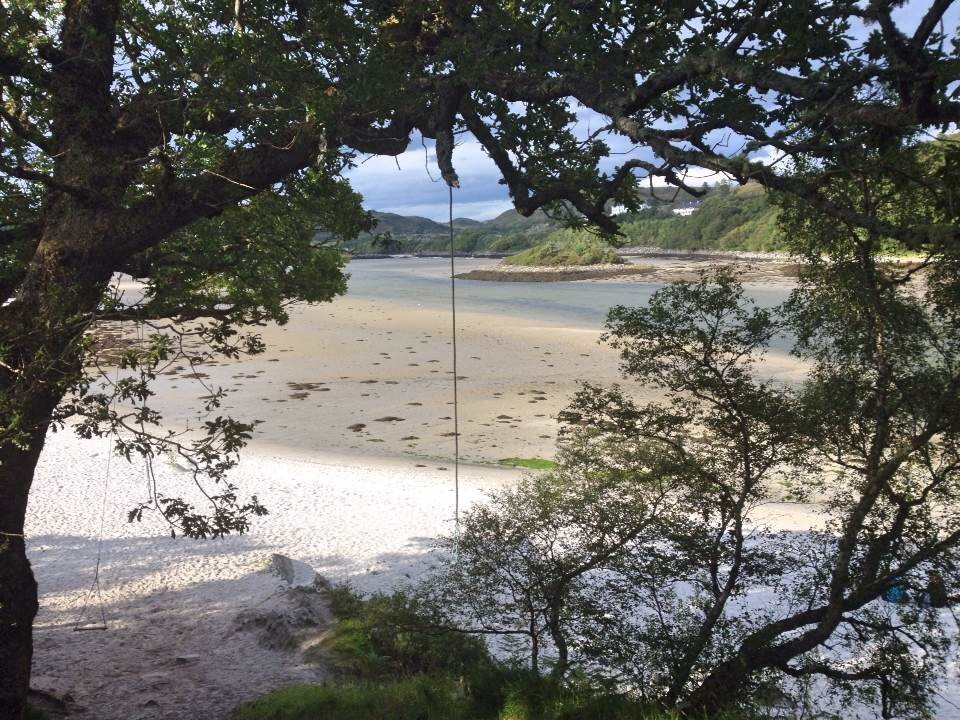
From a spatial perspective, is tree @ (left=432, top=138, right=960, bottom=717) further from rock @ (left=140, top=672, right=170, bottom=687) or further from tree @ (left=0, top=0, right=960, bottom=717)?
rock @ (left=140, top=672, right=170, bottom=687)

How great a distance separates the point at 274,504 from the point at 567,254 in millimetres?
49462

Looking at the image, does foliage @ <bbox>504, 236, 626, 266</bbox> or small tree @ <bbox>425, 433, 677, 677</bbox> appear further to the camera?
foliage @ <bbox>504, 236, 626, 266</bbox>

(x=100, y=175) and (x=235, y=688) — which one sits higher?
(x=100, y=175)

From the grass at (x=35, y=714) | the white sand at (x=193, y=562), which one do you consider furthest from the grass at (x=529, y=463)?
the grass at (x=35, y=714)

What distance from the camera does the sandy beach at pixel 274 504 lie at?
31.6 feet

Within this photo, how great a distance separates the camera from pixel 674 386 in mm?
6559

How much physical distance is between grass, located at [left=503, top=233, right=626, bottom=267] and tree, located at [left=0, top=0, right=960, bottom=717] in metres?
50.8

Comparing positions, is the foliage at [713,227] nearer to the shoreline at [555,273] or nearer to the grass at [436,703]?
the shoreline at [555,273]

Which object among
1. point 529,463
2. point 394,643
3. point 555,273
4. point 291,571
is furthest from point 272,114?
point 555,273

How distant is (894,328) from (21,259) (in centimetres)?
822

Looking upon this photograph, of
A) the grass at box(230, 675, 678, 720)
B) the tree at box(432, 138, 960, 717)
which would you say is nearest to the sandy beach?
the grass at box(230, 675, 678, 720)

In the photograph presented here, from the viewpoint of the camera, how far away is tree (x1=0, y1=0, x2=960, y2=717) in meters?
5.09

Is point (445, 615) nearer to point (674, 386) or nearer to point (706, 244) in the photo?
point (674, 386)

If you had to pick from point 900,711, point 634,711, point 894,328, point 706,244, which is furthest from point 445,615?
point 706,244
